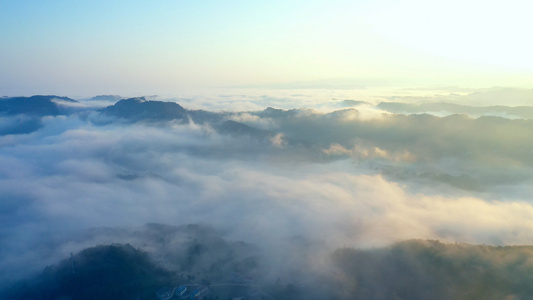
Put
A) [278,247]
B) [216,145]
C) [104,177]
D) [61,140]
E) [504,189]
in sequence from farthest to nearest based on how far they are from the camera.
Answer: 1. [216,145]
2. [61,140]
3. [104,177]
4. [504,189]
5. [278,247]

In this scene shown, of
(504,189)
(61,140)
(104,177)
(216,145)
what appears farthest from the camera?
(216,145)

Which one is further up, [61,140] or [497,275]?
[61,140]

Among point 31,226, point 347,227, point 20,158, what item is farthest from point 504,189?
point 20,158

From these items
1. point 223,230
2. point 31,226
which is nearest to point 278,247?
point 223,230

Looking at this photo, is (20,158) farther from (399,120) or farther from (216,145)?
(399,120)

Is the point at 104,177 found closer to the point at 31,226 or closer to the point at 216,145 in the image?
the point at 31,226

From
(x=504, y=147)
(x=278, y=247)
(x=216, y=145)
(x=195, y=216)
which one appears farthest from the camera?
(x=216, y=145)

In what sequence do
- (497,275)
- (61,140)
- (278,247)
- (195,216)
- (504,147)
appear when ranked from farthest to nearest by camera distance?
1. (61,140)
2. (504,147)
3. (195,216)
4. (278,247)
5. (497,275)

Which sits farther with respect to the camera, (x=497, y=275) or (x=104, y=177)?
(x=104, y=177)

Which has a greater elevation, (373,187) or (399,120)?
(399,120)
